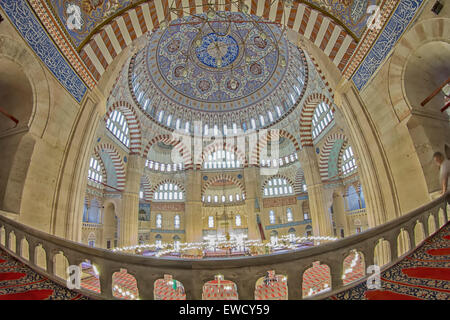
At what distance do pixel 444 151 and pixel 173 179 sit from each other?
Answer: 22.0 meters

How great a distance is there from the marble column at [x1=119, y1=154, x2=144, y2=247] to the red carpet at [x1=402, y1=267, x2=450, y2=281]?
1431 cm

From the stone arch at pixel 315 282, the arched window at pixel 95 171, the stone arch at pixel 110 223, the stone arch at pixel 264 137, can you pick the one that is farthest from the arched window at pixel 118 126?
the stone arch at pixel 315 282

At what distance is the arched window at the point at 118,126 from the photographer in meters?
15.1

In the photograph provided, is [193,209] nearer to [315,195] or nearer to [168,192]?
[168,192]

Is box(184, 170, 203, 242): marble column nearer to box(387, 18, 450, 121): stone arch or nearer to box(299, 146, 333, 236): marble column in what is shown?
box(299, 146, 333, 236): marble column

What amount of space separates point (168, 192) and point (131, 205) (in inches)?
391

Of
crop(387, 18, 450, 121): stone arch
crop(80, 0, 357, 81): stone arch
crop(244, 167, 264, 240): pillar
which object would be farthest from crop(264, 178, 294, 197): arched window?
crop(387, 18, 450, 121): stone arch

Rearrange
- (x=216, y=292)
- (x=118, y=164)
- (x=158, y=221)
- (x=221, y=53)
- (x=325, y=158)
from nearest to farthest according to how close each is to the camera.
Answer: (x=216, y=292) → (x=118, y=164) → (x=325, y=158) → (x=221, y=53) → (x=158, y=221)

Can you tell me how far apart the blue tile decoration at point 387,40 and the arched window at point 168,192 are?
21.2 m

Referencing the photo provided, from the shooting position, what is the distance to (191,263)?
230 cm

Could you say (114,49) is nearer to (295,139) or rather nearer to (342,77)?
(342,77)

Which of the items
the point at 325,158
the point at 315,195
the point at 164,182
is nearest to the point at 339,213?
the point at 315,195

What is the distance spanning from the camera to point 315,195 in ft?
48.8

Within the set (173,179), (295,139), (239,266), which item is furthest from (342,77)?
(173,179)
